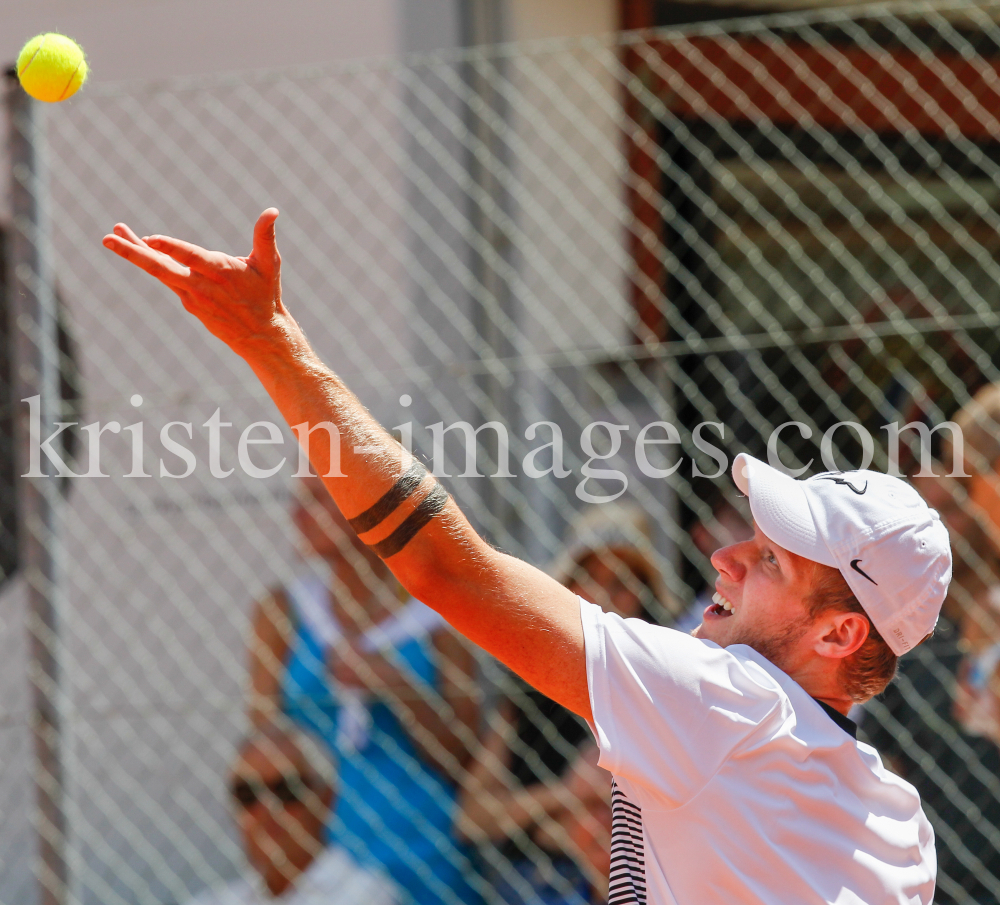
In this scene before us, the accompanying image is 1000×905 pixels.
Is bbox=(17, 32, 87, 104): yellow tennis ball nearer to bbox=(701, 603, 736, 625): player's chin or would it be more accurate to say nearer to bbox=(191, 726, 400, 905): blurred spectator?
bbox=(701, 603, 736, 625): player's chin

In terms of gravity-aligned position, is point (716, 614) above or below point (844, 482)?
below

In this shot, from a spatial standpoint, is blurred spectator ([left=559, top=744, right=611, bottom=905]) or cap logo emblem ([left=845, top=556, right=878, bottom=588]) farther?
blurred spectator ([left=559, top=744, right=611, bottom=905])

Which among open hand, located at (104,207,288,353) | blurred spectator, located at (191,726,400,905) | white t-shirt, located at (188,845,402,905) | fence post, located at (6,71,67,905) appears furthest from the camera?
blurred spectator, located at (191,726,400,905)

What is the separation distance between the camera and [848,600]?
4.84ft

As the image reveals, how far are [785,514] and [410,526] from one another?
0.49 meters

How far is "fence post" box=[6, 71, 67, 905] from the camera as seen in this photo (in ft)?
9.14

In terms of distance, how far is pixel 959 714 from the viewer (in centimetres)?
294

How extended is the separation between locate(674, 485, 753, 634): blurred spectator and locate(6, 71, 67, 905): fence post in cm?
163

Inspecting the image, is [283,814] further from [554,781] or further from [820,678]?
[820,678]

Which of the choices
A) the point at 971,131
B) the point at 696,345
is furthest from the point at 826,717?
the point at 971,131

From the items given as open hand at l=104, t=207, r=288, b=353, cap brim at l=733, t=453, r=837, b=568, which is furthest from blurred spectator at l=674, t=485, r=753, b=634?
open hand at l=104, t=207, r=288, b=353

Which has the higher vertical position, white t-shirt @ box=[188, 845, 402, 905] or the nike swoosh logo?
the nike swoosh logo

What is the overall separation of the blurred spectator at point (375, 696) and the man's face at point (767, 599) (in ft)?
4.88

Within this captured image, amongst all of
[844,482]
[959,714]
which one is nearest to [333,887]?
Result: [959,714]
